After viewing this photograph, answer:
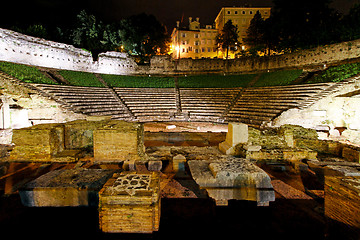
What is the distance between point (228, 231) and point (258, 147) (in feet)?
11.2

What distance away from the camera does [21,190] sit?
3289 millimetres

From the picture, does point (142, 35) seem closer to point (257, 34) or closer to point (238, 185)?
point (257, 34)

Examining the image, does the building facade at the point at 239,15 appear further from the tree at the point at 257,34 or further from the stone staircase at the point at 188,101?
the stone staircase at the point at 188,101

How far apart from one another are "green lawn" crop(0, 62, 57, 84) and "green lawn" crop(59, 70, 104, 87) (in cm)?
224

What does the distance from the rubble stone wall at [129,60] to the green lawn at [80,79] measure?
7.96 feet

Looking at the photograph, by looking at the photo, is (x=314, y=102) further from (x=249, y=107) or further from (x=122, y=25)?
(x=122, y=25)

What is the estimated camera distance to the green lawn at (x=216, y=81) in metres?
19.8

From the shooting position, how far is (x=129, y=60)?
80.4 ft

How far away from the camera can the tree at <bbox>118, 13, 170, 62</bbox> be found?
29625mm

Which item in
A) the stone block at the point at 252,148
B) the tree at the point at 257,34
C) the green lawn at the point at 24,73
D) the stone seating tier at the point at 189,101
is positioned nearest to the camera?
the stone block at the point at 252,148

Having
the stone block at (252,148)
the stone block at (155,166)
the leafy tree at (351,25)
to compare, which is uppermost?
the leafy tree at (351,25)

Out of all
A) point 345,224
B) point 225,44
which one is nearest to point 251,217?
point 345,224

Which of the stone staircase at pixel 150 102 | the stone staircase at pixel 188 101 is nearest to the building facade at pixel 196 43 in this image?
the stone staircase at pixel 150 102

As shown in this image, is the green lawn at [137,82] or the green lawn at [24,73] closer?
the green lawn at [24,73]
